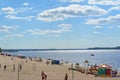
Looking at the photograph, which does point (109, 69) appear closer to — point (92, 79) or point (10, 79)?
point (92, 79)

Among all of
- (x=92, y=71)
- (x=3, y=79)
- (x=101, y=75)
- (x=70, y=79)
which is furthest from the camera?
(x=92, y=71)

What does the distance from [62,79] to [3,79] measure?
304 inches

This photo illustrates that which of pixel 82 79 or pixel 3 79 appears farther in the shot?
pixel 82 79

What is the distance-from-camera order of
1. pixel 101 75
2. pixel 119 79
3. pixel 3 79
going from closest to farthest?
pixel 3 79
pixel 119 79
pixel 101 75

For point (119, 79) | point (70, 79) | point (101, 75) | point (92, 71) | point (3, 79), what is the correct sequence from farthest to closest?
1. point (92, 71)
2. point (101, 75)
3. point (119, 79)
4. point (70, 79)
5. point (3, 79)

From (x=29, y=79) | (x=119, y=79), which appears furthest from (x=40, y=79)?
(x=119, y=79)

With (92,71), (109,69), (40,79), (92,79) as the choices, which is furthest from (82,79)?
(92,71)

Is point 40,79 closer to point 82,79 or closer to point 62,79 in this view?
point 62,79

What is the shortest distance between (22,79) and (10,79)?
5.00 ft

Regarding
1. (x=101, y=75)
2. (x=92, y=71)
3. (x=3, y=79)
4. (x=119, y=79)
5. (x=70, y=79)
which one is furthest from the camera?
(x=92, y=71)

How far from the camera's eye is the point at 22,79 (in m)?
39.6

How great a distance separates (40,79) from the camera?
40844mm

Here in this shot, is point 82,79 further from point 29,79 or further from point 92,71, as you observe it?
point 92,71

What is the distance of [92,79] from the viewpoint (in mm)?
42656
